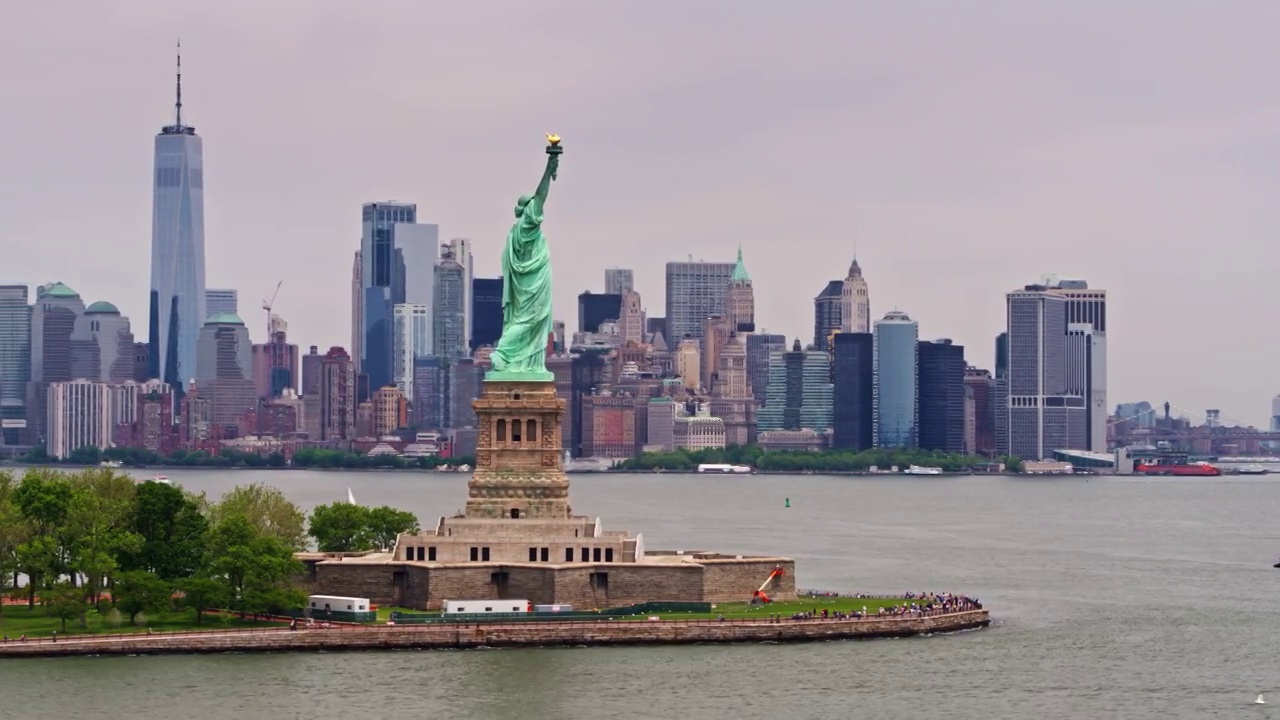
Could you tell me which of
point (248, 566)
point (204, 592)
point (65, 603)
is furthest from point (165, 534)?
point (65, 603)

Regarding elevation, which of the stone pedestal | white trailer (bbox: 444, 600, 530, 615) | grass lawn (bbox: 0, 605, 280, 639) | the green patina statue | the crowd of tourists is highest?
the green patina statue

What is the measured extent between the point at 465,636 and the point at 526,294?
15978 mm

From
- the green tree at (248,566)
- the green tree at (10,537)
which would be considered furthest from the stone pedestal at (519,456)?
the green tree at (10,537)

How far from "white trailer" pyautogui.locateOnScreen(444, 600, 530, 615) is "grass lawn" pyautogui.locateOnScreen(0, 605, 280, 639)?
5512 millimetres

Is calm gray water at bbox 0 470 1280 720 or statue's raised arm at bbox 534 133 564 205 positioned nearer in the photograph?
calm gray water at bbox 0 470 1280 720

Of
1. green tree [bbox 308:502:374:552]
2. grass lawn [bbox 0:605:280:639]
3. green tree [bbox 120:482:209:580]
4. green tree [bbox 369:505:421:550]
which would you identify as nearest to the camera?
grass lawn [bbox 0:605:280:639]

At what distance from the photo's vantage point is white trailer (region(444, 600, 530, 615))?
85750 millimetres

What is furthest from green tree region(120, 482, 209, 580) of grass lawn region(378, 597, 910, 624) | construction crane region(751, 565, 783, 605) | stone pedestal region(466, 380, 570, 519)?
construction crane region(751, 565, 783, 605)

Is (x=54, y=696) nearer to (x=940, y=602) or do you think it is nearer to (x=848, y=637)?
(x=848, y=637)

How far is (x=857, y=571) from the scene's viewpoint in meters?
116

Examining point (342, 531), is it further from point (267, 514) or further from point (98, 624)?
point (98, 624)

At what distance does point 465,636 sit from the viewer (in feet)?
272

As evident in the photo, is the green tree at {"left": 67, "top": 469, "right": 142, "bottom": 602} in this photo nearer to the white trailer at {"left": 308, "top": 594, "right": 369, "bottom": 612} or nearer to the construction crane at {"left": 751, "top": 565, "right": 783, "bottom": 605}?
the white trailer at {"left": 308, "top": 594, "right": 369, "bottom": 612}

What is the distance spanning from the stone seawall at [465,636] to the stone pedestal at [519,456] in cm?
880
